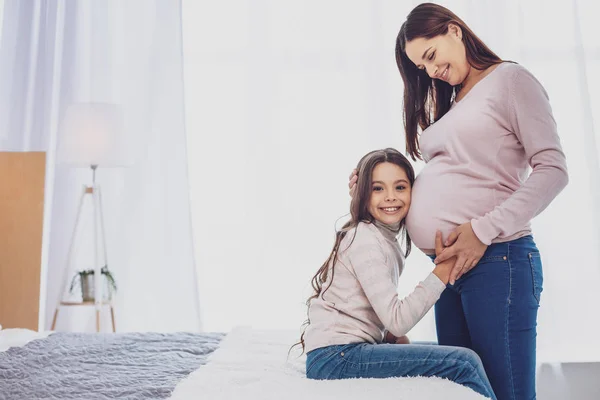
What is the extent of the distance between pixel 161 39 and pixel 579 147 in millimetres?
2181

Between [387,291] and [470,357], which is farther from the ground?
[387,291]

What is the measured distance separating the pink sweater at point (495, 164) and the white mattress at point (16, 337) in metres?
1.23

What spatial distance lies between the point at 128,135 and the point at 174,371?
1837 mm

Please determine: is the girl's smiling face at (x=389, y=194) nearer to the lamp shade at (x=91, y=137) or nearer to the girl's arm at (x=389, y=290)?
the girl's arm at (x=389, y=290)

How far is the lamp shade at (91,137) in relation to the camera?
2773 mm

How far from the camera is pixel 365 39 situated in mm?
3182

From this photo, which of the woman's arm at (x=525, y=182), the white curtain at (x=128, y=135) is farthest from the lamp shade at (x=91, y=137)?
the woman's arm at (x=525, y=182)

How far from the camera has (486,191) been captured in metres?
1.41

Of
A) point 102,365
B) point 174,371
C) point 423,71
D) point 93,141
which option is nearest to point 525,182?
point 423,71

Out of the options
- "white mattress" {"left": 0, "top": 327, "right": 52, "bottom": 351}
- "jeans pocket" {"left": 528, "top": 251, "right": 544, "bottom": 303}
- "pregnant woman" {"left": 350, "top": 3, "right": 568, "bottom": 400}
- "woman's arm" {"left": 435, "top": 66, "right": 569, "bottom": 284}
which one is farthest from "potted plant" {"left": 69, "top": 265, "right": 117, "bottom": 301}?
"jeans pocket" {"left": 528, "top": 251, "right": 544, "bottom": 303}

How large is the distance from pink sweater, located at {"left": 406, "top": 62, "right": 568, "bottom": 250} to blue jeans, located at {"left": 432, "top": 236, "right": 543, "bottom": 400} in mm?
53

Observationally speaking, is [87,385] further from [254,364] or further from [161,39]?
[161,39]

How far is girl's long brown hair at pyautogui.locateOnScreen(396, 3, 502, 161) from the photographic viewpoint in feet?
5.02

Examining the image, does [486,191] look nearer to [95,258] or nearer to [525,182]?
[525,182]
